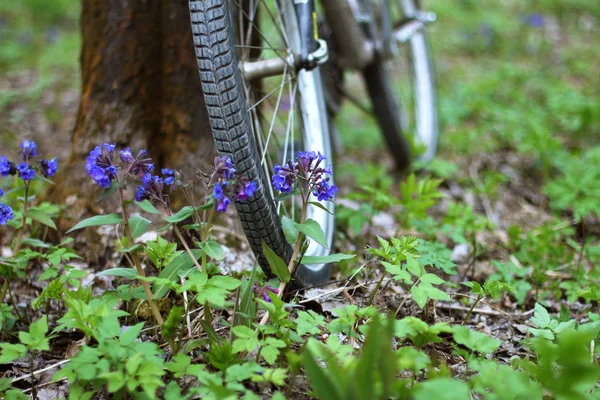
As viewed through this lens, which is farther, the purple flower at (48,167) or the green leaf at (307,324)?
the purple flower at (48,167)

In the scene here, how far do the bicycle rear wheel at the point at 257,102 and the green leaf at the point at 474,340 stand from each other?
0.55m

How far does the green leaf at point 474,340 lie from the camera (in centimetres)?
135

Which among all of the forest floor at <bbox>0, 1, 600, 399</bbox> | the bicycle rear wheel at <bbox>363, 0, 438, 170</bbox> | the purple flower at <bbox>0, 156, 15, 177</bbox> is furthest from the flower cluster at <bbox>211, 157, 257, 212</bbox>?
the bicycle rear wheel at <bbox>363, 0, 438, 170</bbox>

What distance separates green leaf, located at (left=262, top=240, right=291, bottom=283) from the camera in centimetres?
153

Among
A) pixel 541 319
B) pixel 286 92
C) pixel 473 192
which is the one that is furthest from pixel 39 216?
pixel 473 192

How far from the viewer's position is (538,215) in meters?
2.99

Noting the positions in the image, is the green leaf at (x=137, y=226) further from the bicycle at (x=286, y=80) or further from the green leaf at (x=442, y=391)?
the green leaf at (x=442, y=391)

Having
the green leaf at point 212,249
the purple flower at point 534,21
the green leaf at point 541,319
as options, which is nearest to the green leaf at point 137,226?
the green leaf at point 212,249

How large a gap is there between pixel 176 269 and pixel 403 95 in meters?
2.98

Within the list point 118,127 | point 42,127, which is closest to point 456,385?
point 118,127

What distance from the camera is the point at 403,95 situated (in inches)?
162

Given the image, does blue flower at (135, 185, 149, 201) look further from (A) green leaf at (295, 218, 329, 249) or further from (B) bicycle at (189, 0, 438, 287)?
(A) green leaf at (295, 218, 329, 249)

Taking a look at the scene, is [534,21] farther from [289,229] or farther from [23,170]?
[23,170]

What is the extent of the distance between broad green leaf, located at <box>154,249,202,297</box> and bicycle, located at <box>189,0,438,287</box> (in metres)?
0.18
